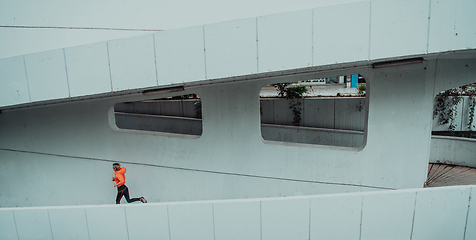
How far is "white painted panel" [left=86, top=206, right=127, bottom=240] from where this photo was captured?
4.60 metres

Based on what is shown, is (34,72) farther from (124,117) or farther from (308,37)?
(124,117)

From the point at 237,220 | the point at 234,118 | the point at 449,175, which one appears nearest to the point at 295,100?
the point at 234,118

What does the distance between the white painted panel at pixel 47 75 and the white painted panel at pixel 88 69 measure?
0.14 m

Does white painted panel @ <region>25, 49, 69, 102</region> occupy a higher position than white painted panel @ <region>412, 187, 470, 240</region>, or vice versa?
white painted panel @ <region>25, 49, 69, 102</region>

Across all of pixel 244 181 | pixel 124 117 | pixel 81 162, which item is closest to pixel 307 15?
pixel 244 181

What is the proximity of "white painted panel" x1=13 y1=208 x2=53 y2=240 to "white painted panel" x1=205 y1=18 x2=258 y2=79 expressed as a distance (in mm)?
4136

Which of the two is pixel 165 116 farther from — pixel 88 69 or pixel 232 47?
pixel 232 47

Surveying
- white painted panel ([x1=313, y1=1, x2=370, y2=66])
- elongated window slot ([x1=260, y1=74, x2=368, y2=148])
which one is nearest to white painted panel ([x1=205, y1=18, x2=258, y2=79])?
white painted panel ([x1=313, y1=1, x2=370, y2=66])

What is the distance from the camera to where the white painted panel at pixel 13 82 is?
489 centimetres

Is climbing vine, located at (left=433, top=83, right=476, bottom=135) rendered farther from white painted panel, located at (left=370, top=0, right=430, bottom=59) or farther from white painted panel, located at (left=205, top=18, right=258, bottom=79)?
white painted panel, located at (left=205, top=18, right=258, bottom=79)

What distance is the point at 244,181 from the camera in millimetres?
6836

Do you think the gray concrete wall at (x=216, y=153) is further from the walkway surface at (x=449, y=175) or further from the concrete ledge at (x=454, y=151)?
the concrete ledge at (x=454, y=151)

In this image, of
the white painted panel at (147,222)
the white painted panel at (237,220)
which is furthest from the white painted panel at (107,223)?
the white painted panel at (237,220)

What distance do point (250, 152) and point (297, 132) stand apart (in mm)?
3228
